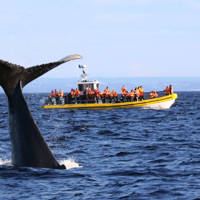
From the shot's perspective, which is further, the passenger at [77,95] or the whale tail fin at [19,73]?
the passenger at [77,95]

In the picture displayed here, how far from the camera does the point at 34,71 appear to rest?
8.94 metres

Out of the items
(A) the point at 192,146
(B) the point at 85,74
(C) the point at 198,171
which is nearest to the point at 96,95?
(B) the point at 85,74

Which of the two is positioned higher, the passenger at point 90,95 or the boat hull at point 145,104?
the passenger at point 90,95

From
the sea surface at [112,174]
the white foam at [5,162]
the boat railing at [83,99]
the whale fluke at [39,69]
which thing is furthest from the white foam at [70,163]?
the boat railing at [83,99]

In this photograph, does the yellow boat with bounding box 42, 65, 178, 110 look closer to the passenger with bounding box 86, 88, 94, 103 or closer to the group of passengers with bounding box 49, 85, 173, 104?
the group of passengers with bounding box 49, 85, 173, 104

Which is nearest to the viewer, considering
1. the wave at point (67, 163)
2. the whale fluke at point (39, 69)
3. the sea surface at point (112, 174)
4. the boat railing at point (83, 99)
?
the sea surface at point (112, 174)

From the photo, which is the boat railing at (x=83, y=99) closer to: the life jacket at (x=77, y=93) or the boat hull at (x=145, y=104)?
the life jacket at (x=77, y=93)

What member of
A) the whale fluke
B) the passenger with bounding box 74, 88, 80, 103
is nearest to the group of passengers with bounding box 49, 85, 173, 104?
the passenger with bounding box 74, 88, 80, 103

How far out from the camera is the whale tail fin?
28.2 feet

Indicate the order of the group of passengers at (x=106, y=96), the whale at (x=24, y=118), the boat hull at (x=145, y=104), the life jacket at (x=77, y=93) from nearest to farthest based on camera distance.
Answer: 1. the whale at (x=24, y=118)
2. the boat hull at (x=145, y=104)
3. the group of passengers at (x=106, y=96)
4. the life jacket at (x=77, y=93)

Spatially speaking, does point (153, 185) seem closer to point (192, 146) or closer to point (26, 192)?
point (26, 192)

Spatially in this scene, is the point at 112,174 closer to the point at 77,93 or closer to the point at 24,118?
the point at 24,118

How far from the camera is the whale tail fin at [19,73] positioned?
8.59m

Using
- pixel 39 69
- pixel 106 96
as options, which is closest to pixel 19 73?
pixel 39 69
